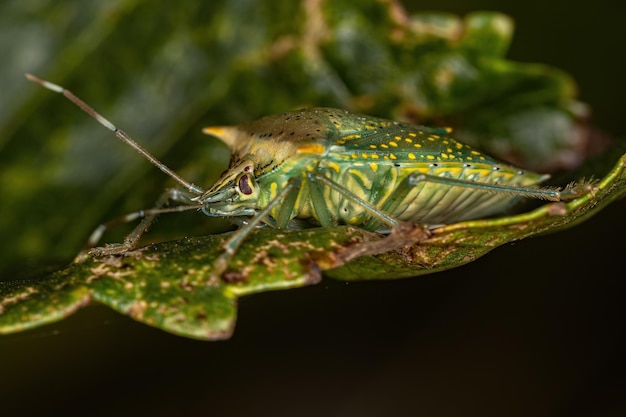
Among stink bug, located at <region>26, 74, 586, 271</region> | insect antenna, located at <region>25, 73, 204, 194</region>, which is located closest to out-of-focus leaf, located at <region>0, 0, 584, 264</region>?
insect antenna, located at <region>25, 73, 204, 194</region>

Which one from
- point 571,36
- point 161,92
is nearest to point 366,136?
point 161,92

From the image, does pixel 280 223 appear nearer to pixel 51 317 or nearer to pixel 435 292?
pixel 435 292

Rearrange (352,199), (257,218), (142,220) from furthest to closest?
(142,220) → (352,199) → (257,218)

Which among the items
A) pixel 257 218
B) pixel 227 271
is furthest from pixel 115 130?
pixel 227 271

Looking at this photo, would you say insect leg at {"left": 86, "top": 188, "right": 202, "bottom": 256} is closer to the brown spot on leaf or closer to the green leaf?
the green leaf

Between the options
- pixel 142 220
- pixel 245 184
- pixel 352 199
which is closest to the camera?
pixel 352 199

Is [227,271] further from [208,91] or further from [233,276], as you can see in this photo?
[208,91]

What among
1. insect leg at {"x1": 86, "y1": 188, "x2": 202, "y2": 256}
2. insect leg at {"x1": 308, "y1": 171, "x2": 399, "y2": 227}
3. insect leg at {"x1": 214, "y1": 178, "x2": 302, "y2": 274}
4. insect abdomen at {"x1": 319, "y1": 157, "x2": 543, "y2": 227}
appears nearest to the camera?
insect leg at {"x1": 214, "y1": 178, "x2": 302, "y2": 274}
